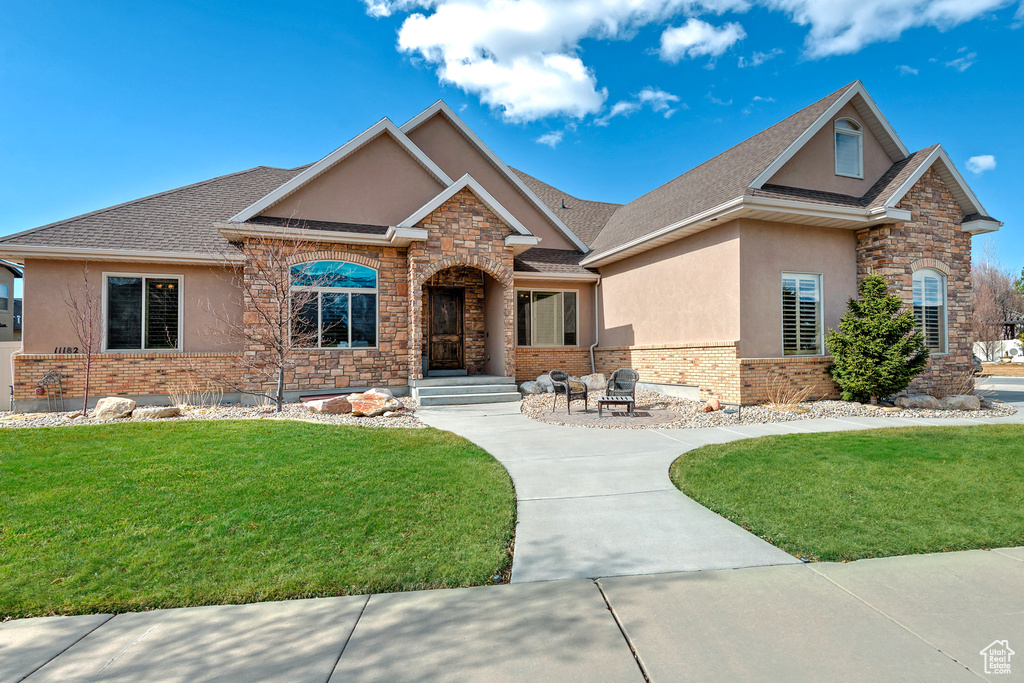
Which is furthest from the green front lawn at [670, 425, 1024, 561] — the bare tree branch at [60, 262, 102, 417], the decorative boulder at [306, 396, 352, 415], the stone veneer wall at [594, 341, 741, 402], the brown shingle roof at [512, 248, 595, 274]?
the bare tree branch at [60, 262, 102, 417]

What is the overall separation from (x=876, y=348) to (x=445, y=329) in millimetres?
11180

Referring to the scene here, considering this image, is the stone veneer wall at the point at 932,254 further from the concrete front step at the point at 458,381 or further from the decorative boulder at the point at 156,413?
the decorative boulder at the point at 156,413

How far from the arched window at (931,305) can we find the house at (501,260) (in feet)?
0.16

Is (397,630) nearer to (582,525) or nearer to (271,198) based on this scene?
(582,525)

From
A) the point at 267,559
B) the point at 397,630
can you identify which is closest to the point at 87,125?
the point at 267,559

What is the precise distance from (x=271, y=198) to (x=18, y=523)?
9.60 meters

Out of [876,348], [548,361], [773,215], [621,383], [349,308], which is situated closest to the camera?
[876,348]

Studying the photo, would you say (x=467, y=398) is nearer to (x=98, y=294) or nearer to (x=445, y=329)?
(x=445, y=329)

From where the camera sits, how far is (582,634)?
2.71 m

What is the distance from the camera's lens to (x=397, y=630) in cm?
275

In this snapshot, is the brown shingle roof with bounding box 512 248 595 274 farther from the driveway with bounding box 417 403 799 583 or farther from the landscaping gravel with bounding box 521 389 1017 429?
the driveway with bounding box 417 403 799 583

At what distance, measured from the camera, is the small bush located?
34.8 feet

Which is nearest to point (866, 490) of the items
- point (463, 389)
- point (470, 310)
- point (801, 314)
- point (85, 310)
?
point (801, 314)

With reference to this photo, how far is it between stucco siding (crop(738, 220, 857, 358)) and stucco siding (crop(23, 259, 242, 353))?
1283 cm
